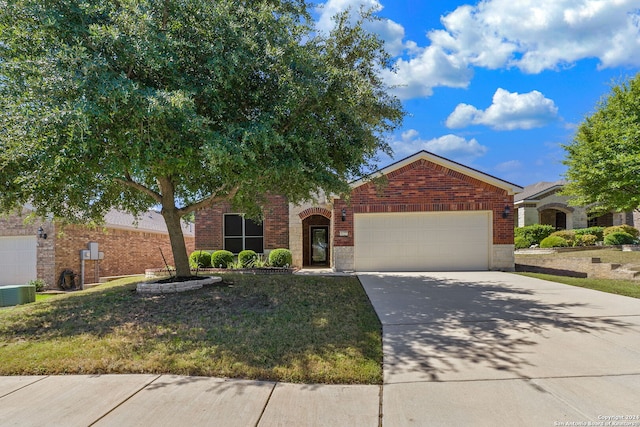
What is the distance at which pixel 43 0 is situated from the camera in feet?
19.7

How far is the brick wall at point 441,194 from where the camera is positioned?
46.4 feet

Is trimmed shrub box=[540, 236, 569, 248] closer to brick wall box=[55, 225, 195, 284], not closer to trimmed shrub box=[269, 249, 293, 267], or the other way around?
trimmed shrub box=[269, 249, 293, 267]

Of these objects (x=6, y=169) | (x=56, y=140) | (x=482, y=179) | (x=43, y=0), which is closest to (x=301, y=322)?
(x=56, y=140)

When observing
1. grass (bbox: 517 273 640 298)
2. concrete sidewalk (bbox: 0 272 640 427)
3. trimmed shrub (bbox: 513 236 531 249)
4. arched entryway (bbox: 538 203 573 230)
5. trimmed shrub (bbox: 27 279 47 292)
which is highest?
arched entryway (bbox: 538 203 573 230)

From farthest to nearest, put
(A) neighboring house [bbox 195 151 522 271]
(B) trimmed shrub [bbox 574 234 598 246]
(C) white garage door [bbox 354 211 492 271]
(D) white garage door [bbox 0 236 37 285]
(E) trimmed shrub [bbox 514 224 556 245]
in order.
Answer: (E) trimmed shrub [bbox 514 224 556 245] < (B) trimmed shrub [bbox 574 234 598 246] < (D) white garage door [bbox 0 236 37 285] < (C) white garage door [bbox 354 211 492 271] < (A) neighboring house [bbox 195 151 522 271]

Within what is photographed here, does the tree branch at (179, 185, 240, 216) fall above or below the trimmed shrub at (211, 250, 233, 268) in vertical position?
above

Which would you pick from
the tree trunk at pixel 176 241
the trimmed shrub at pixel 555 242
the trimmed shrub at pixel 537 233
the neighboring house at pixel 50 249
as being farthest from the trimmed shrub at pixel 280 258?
the trimmed shrub at pixel 537 233

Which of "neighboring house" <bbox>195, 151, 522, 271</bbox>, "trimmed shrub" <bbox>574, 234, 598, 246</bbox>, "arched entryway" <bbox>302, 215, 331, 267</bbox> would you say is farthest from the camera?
"trimmed shrub" <bbox>574, 234, 598, 246</bbox>

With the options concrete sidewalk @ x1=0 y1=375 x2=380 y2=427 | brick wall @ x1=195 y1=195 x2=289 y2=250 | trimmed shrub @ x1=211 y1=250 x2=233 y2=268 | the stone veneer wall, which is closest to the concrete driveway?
concrete sidewalk @ x1=0 y1=375 x2=380 y2=427

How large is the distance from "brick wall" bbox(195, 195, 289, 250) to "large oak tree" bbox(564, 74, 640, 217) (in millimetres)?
11907

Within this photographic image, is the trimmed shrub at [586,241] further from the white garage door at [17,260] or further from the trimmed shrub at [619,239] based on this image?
the white garage door at [17,260]

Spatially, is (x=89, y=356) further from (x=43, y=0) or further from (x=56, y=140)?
(x=43, y=0)

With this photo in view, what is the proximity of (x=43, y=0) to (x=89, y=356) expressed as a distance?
5476 millimetres

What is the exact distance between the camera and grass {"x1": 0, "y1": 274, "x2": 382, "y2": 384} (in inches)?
185
